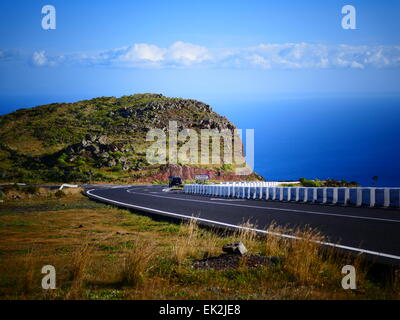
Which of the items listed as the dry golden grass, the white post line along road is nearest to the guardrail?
the white post line along road

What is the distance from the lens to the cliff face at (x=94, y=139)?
315ft

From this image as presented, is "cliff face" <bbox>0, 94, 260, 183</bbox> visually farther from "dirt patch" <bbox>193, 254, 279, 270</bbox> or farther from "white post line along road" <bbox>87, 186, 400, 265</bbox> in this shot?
"dirt patch" <bbox>193, 254, 279, 270</bbox>

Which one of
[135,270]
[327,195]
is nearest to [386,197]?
[327,195]

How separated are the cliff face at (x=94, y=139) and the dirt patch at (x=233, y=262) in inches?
2994

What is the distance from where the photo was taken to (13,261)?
13.6 m

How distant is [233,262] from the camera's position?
1187 cm

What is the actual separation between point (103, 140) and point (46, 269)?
325 feet

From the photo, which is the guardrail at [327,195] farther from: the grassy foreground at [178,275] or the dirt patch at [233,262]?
the dirt patch at [233,262]

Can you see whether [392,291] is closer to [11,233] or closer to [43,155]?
[11,233]

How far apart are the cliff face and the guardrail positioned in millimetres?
51007

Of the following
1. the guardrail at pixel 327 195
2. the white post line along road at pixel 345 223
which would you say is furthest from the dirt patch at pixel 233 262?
the guardrail at pixel 327 195

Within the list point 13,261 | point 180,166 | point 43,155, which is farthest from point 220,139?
point 13,261

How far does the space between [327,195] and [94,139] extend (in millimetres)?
81460

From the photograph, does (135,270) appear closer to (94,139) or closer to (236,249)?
(236,249)
